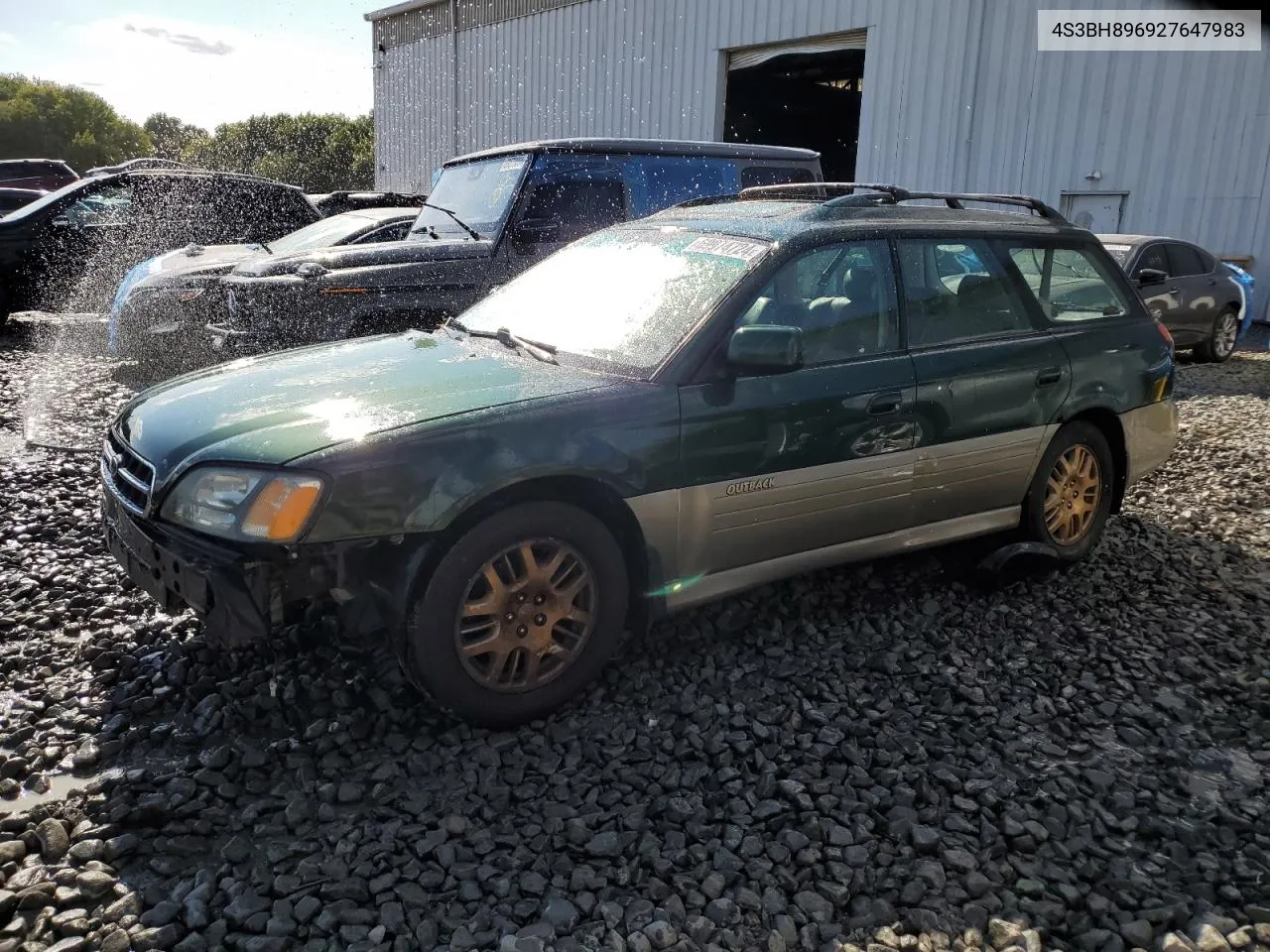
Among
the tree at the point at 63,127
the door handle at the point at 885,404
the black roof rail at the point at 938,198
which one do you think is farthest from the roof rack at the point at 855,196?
the tree at the point at 63,127

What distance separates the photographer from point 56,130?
80.4 metres

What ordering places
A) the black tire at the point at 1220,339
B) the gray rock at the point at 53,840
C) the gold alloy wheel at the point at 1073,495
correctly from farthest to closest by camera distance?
the black tire at the point at 1220,339 → the gold alloy wheel at the point at 1073,495 → the gray rock at the point at 53,840

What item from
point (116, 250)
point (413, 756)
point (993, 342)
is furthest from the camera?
point (116, 250)

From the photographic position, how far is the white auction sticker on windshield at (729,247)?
3.54 meters

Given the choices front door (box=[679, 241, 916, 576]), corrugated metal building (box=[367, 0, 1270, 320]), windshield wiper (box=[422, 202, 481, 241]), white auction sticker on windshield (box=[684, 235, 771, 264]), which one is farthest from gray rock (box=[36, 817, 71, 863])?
corrugated metal building (box=[367, 0, 1270, 320])

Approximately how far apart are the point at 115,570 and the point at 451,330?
1.82m

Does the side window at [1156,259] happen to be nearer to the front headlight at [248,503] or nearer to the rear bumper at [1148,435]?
the rear bumper at [1148,435]

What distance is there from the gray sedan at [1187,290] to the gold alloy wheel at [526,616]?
31.3 ft

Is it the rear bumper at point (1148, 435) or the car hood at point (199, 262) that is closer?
the rear bumper at point (1148, 435)

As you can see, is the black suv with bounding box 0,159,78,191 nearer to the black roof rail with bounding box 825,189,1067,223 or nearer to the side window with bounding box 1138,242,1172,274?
the side window with bounding box 1138,242,1172,274

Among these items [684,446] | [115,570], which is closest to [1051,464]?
[684,446]

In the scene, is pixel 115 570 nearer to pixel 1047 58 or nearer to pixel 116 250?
pixel 116 250

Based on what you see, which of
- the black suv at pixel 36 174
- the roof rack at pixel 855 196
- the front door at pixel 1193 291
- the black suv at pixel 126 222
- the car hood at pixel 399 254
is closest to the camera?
the roof rack at pixel 855 196

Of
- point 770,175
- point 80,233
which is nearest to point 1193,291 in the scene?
point 770,175
